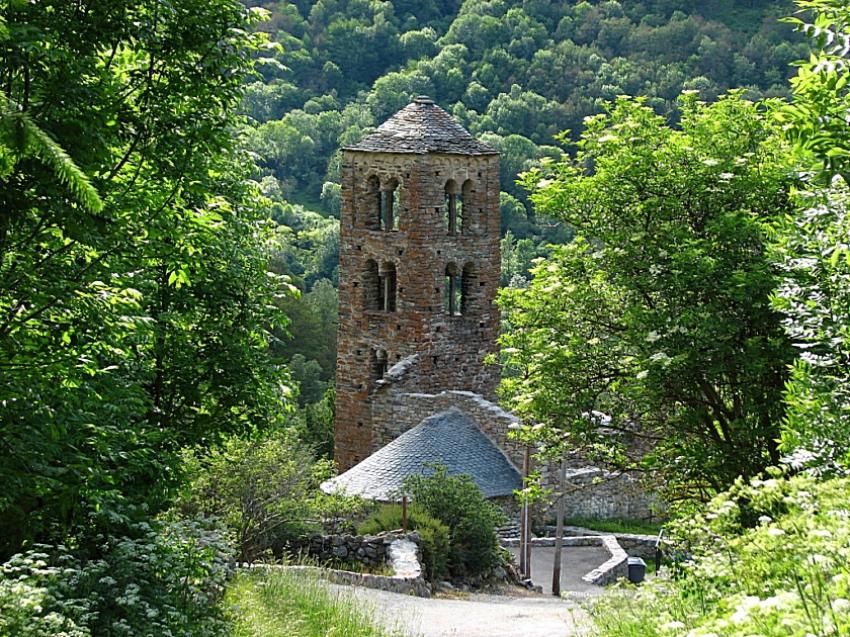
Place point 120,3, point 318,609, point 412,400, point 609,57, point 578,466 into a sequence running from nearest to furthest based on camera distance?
1. point 120,3
2. point 318,609
3. point 578,466
4. point 412,400
5. point 609,57

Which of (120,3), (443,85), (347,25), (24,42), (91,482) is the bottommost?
(91,482)

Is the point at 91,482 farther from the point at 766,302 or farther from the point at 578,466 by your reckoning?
the point at 578,466

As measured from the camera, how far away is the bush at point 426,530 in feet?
57.7

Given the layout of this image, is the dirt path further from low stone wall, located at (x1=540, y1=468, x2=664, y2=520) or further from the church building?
the church building

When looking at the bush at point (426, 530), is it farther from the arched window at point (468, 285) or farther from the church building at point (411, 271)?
the arched window at point (468, 285)

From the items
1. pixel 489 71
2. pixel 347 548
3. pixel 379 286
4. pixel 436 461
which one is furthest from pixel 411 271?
pixel 489 71

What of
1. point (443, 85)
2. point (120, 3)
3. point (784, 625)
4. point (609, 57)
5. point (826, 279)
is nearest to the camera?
point (784, 625)

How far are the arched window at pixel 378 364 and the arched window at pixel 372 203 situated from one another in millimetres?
2661

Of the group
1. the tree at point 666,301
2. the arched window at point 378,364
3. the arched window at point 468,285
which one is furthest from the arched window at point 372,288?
the tree at point 666,301

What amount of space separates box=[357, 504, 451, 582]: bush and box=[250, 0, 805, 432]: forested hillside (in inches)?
1172

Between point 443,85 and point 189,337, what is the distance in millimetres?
46486

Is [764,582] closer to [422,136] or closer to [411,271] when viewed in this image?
[411,271]

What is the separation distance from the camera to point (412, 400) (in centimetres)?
2791

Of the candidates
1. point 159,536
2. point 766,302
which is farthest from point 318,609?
point 766,302
